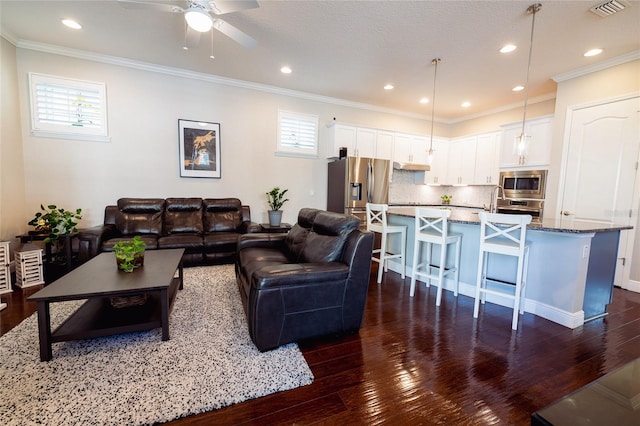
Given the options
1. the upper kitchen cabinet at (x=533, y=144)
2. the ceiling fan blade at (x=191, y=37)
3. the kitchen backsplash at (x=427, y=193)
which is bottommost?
the kitchen backsplash at (x=427, y=193)

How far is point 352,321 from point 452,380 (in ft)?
2.55

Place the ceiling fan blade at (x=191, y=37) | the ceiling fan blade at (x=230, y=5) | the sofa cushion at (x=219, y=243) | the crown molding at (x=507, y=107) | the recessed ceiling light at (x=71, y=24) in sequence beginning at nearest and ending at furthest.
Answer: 1. the ceiling fan blade at (x=230, y=5)
2. the ceiling fan blade at (x=191, y=37)
3. the recessed ceiling light at (x=71, y=24)
4. the sofa cushion at (x=219, y=243)
5. the crown molding at (x=507, y=107)

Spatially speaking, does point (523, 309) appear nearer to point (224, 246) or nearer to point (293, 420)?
point (293, 420)

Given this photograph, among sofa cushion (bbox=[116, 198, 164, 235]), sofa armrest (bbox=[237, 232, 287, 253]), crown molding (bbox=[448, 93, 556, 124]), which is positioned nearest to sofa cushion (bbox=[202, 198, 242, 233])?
sofa cushion (bbox=[116, 198, 164, 235])

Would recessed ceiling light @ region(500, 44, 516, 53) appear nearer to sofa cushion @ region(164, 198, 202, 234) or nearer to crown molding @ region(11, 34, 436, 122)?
crown molding @ region(11, 34, 436, 122)

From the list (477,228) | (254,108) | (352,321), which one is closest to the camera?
(352,321)

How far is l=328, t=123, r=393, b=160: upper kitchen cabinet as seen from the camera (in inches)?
201

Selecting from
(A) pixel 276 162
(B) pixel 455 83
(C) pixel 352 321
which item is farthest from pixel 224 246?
(B) pixel 455 83

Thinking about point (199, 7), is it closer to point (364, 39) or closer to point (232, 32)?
point (232, 32)

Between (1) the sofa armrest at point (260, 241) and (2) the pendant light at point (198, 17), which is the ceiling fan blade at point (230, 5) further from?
(1) the sofa armrest at point (260, 241)

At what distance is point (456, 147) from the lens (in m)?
6.14

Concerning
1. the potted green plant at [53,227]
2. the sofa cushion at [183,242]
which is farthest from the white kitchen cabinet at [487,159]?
the potted green plant at [53,227]

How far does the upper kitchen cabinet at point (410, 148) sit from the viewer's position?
5641 millimetres

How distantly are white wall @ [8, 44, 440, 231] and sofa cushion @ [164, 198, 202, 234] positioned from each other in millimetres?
305
